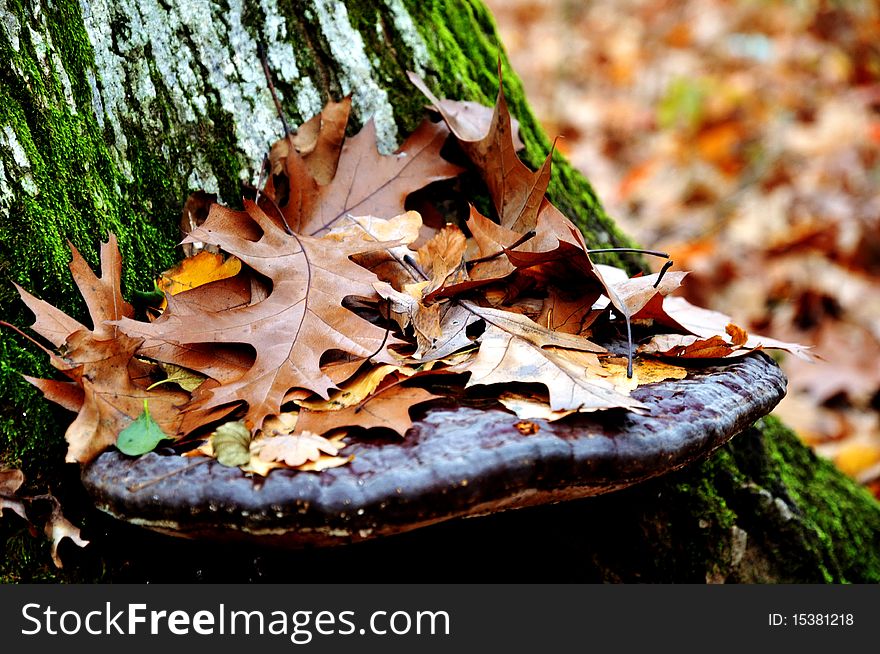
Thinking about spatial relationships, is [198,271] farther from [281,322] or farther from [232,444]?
[232,444]

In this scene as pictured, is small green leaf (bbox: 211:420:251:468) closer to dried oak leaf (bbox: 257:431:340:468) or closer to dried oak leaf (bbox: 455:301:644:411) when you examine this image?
dried oak leaf (bbox: 257:431:340:468)

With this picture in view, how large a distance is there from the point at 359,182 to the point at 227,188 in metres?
0.39

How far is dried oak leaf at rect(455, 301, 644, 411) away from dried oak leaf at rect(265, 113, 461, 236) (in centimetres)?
53

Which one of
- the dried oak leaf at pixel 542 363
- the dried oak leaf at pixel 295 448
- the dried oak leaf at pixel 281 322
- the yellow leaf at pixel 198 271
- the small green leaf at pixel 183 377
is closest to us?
the dried oak leaf at pixel 295 448

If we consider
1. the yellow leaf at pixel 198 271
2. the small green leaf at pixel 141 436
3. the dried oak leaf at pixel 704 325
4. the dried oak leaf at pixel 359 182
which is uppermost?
the dried oak leaf at pixel 359 182

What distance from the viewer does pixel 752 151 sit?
285 inches

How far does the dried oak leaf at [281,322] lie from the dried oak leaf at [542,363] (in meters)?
0.24

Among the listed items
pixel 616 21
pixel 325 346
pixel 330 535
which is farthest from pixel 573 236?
pixel 616 21

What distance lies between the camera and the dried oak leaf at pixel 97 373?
1513mm

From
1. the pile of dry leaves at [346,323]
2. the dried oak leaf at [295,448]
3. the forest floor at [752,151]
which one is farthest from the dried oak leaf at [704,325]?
the forest floor at [752,151]

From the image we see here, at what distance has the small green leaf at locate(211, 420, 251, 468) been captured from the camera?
1.36 meters

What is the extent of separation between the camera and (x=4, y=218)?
171cm

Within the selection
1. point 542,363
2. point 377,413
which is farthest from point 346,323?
point 542,363

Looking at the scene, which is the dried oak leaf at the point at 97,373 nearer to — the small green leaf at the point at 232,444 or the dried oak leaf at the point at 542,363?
the small green leaf at the point at 232,444
